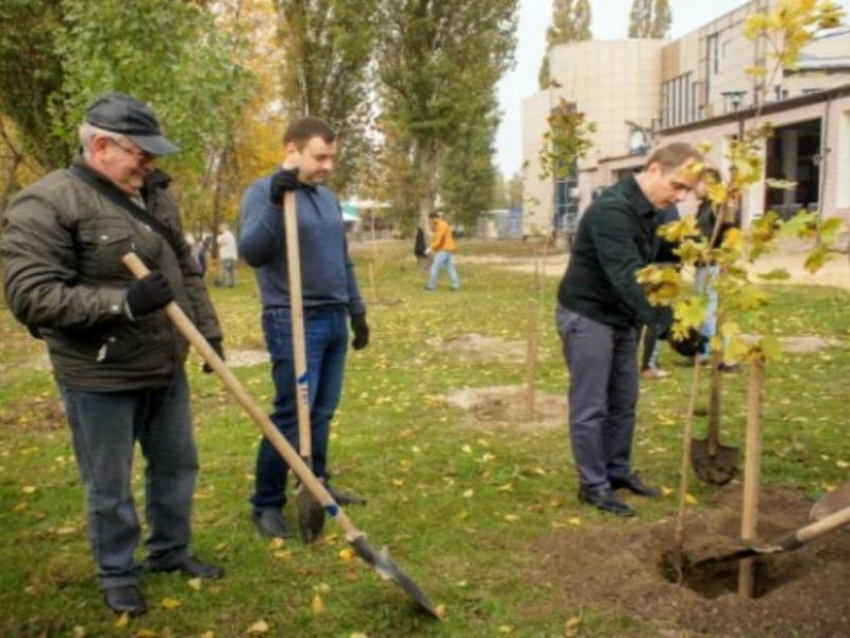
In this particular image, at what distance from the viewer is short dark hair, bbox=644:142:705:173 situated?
4074mm

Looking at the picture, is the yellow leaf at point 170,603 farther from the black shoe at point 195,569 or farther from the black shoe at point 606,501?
the black shoe at point 606,501

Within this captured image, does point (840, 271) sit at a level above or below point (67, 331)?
below

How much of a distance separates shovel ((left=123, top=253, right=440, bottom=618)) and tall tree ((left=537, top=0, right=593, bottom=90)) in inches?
2268

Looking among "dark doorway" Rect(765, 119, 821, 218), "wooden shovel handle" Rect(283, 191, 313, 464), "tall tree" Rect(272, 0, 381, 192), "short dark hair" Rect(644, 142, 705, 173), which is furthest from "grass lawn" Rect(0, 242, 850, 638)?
"dark doorway" Rect(765, 119, 821, 218)

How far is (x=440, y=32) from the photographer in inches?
1005

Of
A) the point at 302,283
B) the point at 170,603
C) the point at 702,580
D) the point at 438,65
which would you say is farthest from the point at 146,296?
the point at 438,65

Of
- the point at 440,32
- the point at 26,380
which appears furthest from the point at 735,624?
the point at 440,32

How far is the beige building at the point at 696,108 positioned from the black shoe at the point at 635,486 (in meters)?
18.1

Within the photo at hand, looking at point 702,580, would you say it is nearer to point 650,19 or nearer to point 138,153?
point 138,153

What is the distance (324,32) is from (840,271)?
17.9 metres

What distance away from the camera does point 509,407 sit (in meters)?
7.10

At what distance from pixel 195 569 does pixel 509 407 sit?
3804 mm

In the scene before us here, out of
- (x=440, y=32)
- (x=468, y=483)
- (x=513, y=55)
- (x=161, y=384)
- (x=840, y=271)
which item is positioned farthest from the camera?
(x=513, y=55)

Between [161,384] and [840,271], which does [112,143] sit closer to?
[161,384]
